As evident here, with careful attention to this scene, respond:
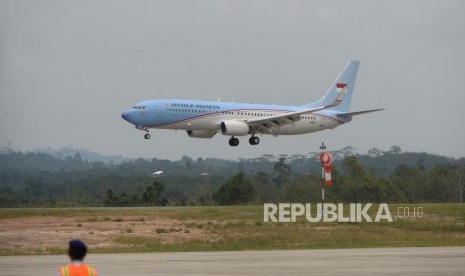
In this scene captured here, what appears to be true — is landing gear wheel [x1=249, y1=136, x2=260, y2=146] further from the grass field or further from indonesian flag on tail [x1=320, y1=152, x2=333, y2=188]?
indonesian flag on tail [x1=320, y1=152, x2=333, y2=188]

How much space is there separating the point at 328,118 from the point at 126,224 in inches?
1707

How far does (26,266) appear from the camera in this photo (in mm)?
27672

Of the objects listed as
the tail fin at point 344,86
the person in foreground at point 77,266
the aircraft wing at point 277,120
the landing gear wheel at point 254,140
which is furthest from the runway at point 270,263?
the tail fin at point 344,86

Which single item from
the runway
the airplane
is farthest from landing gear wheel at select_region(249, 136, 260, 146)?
the runway

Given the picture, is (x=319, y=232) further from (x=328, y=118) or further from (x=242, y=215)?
(x=328, y=118)

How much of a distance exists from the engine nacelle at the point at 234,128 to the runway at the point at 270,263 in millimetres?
45801

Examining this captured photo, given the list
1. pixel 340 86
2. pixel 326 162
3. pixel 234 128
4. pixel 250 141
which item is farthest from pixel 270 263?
pixel 340 86

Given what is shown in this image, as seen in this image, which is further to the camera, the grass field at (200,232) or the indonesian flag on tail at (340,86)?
the indonesian flag on tail at (340,86)

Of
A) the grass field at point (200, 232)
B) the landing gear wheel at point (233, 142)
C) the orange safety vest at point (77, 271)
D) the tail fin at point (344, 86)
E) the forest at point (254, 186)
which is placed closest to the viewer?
the orange safety vest at point (77, 271)

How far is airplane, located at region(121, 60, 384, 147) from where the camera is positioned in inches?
3066

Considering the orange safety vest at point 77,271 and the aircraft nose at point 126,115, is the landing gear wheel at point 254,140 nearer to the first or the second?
the aircraft nose at point 126,115

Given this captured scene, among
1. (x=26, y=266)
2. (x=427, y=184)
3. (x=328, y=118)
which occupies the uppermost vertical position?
(x=328, y=118)

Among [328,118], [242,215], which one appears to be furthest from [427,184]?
[242,215]

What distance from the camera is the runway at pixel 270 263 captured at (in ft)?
83.9
